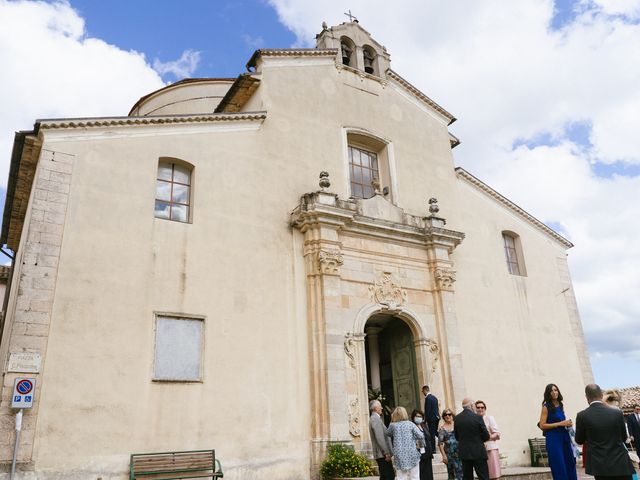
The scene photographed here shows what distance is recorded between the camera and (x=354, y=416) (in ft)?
39.0

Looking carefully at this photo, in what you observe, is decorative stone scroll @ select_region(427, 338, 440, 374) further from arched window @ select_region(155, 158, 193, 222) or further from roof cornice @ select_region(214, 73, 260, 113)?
roof cornice @ select_region(214, 73, 260, 113)

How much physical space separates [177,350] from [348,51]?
10.4 meters

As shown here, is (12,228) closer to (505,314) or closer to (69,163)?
(69,163)

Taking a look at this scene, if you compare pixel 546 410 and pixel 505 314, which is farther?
pixel 505 314

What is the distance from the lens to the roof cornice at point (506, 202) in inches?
666

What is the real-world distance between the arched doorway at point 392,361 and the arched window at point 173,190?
548cm

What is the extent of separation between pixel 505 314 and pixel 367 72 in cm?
806

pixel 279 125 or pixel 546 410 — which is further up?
pixel 279 125

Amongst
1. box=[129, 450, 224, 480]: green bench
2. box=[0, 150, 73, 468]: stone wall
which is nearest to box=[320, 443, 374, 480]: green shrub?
box=[129, 450, 224, 480]: green bench

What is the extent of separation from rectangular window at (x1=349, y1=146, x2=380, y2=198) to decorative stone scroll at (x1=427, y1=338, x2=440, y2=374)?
419 centimetres

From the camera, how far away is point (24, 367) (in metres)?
8.91

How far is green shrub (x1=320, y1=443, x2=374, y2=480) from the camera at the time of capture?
1072 centimetres

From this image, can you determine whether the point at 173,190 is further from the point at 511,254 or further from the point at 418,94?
the point at 511,254

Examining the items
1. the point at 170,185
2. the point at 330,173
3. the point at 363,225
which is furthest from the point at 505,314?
the point at 170,185
